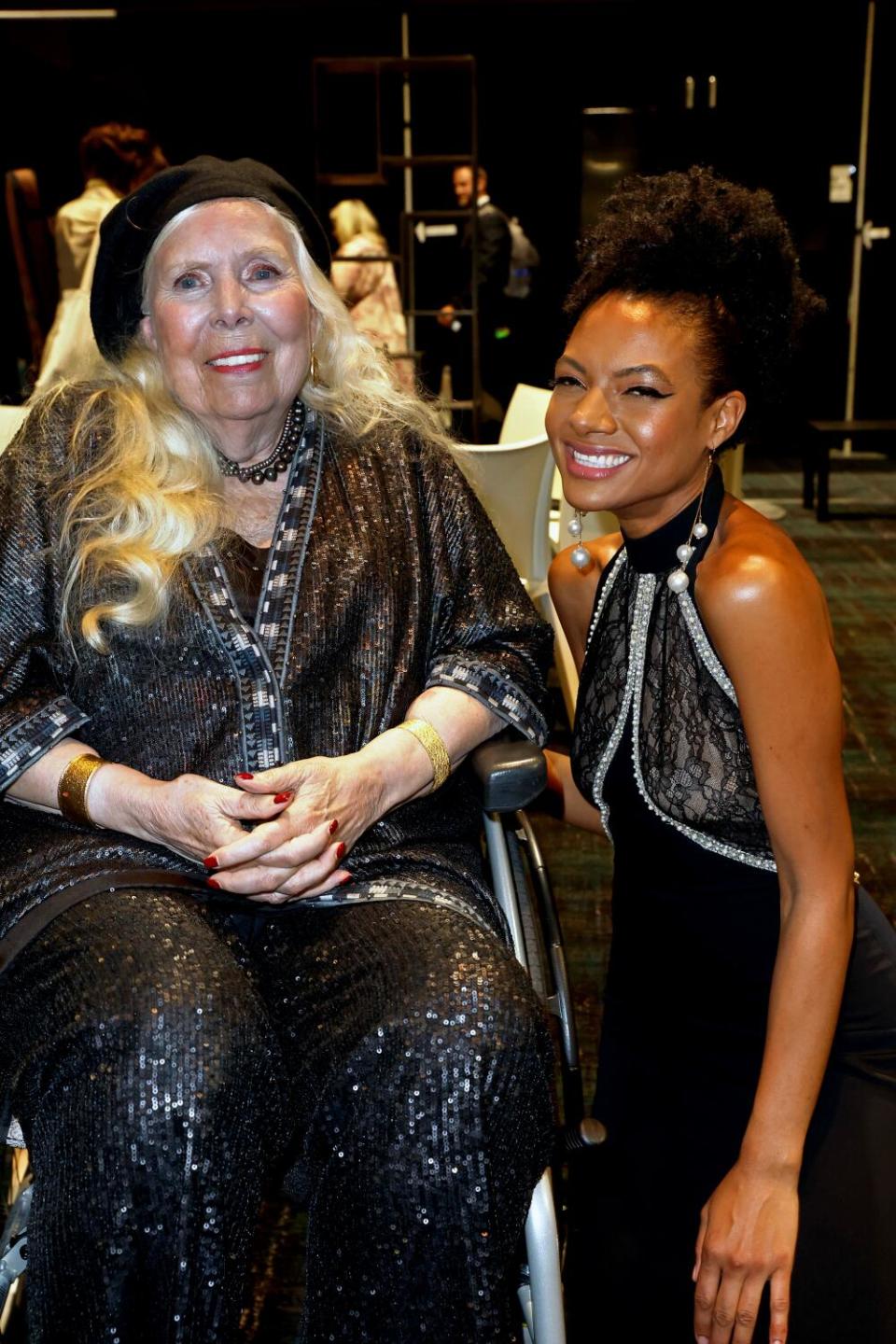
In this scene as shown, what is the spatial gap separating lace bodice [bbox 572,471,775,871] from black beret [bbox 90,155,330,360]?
0.72 meters

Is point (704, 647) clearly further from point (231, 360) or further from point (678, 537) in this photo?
point (231, 360)

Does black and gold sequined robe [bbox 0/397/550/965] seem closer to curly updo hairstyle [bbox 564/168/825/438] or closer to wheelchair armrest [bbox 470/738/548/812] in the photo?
wheelchair armrest [bbox 470/738/548/812]

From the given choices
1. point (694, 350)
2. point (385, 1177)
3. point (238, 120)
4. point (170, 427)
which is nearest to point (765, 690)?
point (694, 350)

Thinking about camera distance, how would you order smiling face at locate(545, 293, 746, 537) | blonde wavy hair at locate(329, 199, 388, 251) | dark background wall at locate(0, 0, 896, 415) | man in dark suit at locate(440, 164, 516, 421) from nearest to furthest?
1. smiling face at locate(545, 293, 746, 537)
2. blonde wavy hair at locate(329, 199, 388, 251)
3. man in dark suit at locate(440, 164, 516, 421)
4. dark background wall at locate(0, 0, 896, 415)

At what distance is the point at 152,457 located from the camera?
1963 mm

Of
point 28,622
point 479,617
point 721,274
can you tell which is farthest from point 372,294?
point 721,274

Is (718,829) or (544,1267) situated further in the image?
(718,829)

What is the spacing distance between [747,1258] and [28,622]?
1.15m

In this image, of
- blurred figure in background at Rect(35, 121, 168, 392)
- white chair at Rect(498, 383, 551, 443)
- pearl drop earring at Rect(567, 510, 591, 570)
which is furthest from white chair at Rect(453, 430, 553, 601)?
blurred figure in background at Rect(35, 121, 168, 392)

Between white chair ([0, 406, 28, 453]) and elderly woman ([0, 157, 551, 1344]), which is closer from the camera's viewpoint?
elderly woman ([0, 157, 551, 1344])

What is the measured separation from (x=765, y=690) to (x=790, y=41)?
9.63 meters

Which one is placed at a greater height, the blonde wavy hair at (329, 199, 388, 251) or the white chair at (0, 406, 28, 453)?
the blonde wavy hair at (329, 199, 388, 251)

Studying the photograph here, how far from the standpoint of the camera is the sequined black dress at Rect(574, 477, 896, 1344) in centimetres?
167

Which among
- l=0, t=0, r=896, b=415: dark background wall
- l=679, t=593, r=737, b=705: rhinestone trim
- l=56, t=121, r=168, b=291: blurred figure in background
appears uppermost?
l=0, t=0, r=896, b=415: dark background wall
